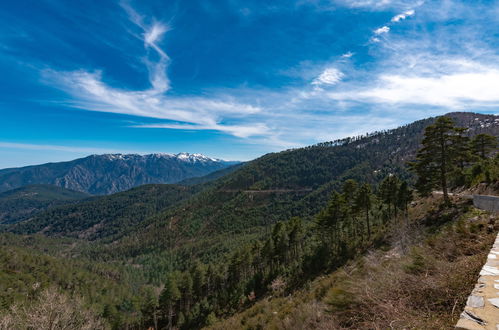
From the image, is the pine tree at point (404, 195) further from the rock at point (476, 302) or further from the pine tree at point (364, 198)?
the rock at point (476, 302)

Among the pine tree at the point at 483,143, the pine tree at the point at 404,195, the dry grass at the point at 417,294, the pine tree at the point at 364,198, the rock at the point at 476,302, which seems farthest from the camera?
the pine tree at the point at 483,143

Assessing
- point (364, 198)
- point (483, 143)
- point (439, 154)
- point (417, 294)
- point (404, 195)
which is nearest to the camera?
point (417, 294)

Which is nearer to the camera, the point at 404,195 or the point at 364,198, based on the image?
the point at 404,195

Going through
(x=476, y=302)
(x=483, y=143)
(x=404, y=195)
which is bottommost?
(x=404, y=195)

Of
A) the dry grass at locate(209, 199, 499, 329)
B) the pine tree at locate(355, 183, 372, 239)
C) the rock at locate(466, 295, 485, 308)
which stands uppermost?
the rock at locate(466, 295, 485, 308)

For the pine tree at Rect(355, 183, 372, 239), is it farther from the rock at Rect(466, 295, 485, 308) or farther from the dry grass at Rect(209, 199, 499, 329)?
the rock at Rect(466, 295, 485, 308)

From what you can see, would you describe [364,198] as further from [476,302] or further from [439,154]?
[476,302]

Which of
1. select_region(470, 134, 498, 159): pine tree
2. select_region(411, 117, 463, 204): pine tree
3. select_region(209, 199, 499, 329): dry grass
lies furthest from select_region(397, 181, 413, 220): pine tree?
select_region(209, 199, 499, 329): dry grass

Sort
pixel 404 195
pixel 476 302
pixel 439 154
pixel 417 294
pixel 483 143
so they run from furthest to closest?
pixel 483 143
pixel 404 195
pixel 439 154
pixel 417 294
pixel 476 302

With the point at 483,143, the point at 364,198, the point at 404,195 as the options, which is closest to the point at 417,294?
the point at 364,198

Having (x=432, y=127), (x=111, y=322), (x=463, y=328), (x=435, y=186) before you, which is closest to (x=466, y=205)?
(x=435, y=186)

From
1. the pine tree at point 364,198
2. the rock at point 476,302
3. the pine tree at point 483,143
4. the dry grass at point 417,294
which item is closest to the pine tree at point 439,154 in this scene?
the pine tree at point 364,198

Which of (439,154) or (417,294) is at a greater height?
(439,154)

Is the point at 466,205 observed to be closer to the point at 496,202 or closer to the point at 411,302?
the point at 496,202
